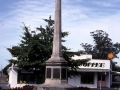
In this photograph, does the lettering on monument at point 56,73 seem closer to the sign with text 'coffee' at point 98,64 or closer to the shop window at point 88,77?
the shop window at point 88,77

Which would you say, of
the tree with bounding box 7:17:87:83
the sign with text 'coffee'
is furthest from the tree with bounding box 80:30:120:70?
the tree with bounding box 7:17:87:83

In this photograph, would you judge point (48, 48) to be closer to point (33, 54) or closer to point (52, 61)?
point (33, 54)

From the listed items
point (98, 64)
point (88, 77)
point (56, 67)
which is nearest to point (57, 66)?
point (56, 67)

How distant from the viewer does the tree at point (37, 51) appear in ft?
93.1

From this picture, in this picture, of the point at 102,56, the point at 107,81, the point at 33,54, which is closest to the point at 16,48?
Result: the point at 33,54

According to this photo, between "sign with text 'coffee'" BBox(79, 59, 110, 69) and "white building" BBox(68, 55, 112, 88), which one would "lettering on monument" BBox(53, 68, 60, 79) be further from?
"sign with text 'coffee'" BBox(79, 59, 110, 69)

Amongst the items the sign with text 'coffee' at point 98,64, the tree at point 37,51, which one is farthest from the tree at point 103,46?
the tree at point 37,51

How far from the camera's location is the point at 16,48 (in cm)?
3031

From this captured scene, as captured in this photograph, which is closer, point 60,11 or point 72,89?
point 72,89

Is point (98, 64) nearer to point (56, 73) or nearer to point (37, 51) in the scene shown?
point (37, 51)

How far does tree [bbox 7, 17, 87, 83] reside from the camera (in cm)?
2838

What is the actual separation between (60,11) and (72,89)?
16.8ft

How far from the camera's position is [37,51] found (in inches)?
1125

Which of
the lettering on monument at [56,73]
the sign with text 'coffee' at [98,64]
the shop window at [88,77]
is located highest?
the lettering on monument at [56,73]
